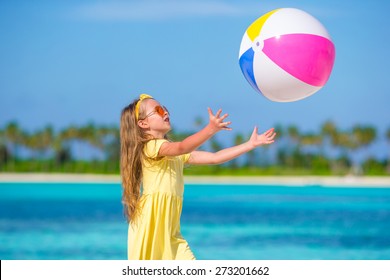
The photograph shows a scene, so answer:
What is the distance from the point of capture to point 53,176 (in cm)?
4331

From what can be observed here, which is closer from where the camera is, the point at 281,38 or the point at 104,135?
the point at 281,38

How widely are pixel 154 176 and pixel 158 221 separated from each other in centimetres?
21

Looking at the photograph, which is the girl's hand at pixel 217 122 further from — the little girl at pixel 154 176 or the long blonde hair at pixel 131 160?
the long blonde hair at pixel 131 160

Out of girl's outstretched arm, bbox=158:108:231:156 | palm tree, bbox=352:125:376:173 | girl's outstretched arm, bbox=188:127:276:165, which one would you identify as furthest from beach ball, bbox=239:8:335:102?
palm tree, bbox=352:125:376:173

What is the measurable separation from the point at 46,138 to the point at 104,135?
4.17 m

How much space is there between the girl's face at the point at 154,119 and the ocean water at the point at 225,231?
601 cm

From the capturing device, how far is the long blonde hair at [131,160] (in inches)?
138

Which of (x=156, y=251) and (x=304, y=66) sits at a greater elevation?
(x=304, y=66)

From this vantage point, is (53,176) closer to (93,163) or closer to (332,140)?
(93,163)

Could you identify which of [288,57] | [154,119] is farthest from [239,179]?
[154,119]

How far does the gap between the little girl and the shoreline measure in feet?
115

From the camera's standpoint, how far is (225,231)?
13.1m
